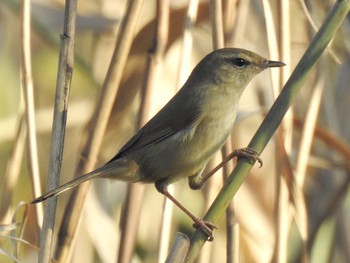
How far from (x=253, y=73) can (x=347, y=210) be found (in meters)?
0.83

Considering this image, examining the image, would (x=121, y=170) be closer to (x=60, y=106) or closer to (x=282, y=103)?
(x=60, y=106)

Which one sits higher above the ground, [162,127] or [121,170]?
[162,127]

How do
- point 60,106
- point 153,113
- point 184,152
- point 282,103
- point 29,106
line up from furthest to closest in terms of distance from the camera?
point 153,113 < point 184,152 < point 29,106 < point 60,106 < point 282,103

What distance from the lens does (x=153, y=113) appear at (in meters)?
2.47

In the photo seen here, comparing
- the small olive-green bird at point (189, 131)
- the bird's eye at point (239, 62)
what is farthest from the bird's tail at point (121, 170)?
the bird's eye at point (239, 62)

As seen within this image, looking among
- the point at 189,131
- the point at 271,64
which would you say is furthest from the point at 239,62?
the point at 189,131

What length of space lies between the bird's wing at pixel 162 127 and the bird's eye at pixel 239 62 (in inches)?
7.8

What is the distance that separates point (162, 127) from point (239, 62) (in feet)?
1.11

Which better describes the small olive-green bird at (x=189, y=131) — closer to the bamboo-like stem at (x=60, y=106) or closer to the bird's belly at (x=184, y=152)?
the bird's belly at (x=184, y=152)

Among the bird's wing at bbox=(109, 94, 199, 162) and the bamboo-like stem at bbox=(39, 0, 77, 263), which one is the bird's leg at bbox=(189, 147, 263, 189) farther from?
the bamboo-like stem at bbox=(39, 0, 77, 263)

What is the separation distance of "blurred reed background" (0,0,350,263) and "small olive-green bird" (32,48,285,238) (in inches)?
3.2

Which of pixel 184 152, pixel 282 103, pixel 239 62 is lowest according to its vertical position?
pixel 282 103

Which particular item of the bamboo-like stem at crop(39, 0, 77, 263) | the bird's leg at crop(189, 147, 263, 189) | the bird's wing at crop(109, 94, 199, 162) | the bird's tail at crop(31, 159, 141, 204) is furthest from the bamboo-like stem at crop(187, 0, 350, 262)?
the bird's wing at crop(109, 94, 199, 162)

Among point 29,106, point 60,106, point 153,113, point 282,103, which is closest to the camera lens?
point 282,103
